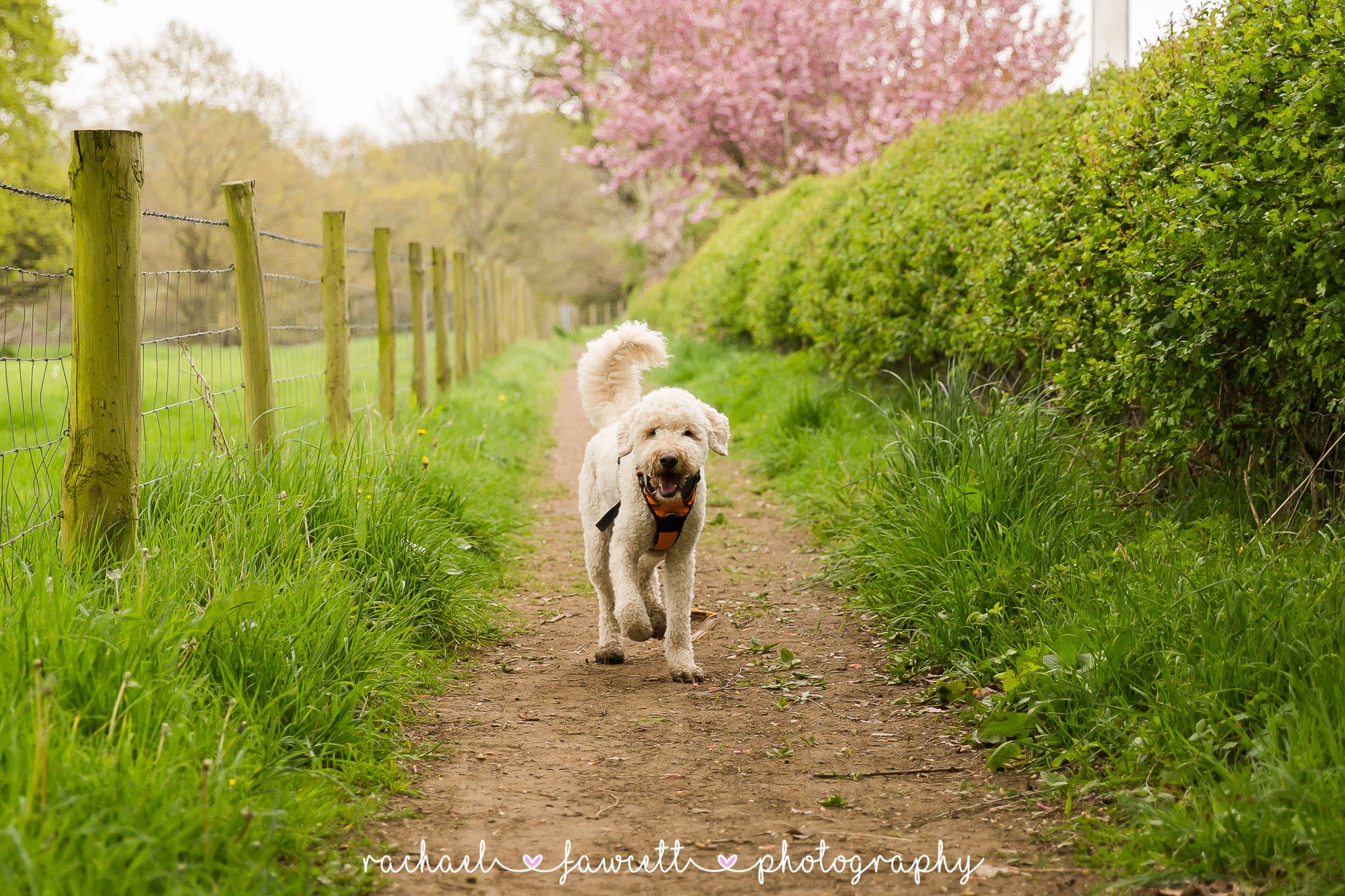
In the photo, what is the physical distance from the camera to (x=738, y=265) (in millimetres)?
15781

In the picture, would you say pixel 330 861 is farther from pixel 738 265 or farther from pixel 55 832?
pixel 738 265

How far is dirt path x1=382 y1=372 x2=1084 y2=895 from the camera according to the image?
9.21 ft

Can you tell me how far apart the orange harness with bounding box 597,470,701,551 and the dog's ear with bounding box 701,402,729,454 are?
234 mm

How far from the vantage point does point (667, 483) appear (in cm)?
434

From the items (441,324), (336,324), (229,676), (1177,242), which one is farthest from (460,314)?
(229,676)

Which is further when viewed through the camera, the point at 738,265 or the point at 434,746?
the point at 738,265

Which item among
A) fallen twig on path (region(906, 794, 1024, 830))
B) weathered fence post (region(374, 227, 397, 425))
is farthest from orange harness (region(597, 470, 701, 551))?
weathered fence post (region(374, 227, 397, 425))

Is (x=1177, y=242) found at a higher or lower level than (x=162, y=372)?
higher

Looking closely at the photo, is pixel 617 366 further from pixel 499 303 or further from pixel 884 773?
pixel 499 303

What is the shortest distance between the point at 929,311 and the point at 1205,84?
3448mm

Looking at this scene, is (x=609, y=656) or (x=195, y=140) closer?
(x=609, y=656)

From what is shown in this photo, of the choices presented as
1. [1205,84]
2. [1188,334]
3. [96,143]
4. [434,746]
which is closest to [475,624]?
[434,746]

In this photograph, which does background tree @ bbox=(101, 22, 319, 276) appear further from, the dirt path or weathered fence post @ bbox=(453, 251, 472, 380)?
the dirt path

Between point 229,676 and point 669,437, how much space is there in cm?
197
